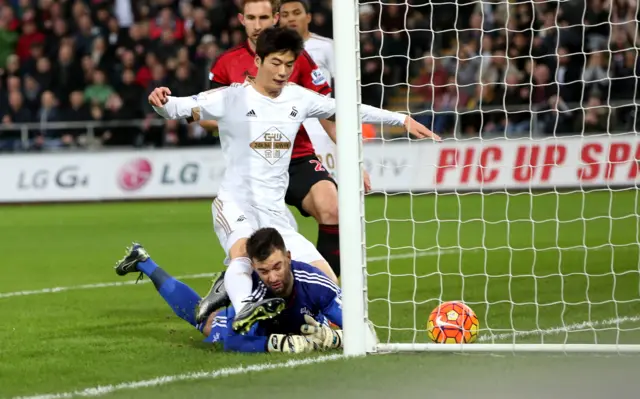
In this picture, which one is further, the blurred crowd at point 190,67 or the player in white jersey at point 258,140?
the blurred crowd at point 190,67

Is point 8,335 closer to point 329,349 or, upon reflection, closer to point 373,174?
point 329,349

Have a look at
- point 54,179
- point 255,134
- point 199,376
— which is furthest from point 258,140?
point 54,179

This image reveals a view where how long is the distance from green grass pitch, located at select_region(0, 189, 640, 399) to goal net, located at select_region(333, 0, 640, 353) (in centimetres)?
4

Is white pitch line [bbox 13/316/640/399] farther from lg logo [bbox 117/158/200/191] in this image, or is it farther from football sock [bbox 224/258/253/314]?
lg logo [bbox 117/158/200/191]

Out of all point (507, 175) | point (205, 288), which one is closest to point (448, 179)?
point (507, 175)

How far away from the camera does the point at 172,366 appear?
5633 millimetres

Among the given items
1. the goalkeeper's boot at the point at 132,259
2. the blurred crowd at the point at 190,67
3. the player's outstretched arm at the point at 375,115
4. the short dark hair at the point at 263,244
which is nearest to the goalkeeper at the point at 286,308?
the short dark hair at the point at 263,244

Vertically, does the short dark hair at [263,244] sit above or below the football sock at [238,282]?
above

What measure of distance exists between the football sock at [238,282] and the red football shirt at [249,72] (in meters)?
1.38

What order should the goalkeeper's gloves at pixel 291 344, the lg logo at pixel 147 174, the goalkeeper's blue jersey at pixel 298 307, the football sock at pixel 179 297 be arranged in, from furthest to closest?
1. the lg logo at pixel 147 174
2. the football sock at pixel 179 297
3. the goalkeeper's blue jersey at pixel 298 307
4. the goalkeeper's gloves at pixel 291 344

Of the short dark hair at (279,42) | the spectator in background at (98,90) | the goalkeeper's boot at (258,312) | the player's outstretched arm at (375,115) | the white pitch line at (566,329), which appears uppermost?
the short dark hair at (279,42)

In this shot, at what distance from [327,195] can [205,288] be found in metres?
1.96

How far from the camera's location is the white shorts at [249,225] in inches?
254

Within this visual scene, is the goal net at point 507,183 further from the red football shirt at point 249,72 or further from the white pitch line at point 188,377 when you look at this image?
the red football shirt at point 249,72
